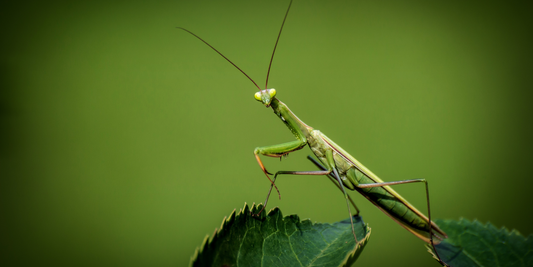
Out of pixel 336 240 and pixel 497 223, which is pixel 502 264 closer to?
pixel 336 240

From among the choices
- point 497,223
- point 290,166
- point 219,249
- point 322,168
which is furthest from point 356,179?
point 497,223

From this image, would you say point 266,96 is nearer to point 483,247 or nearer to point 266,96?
point 266,96

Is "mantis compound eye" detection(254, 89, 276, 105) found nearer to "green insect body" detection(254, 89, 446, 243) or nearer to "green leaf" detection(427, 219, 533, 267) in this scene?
"green insect body" detection(254, 89, 446, 243)

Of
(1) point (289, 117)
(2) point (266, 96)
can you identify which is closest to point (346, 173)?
(1) point (289, 117)

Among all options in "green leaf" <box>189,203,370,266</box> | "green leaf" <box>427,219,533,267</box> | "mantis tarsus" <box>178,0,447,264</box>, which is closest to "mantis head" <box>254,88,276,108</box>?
"mantis tarsus" <box>178,0,447,264</box>

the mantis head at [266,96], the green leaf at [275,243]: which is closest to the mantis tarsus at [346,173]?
the mantis head at [266,96]
